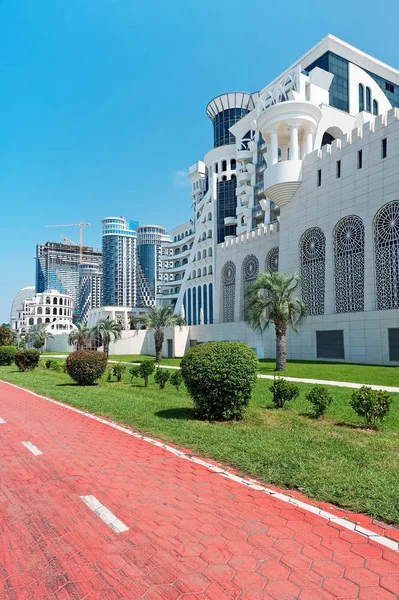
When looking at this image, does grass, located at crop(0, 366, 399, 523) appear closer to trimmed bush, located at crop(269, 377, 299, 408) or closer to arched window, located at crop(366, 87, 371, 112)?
trimmed bush, located at crop(269, 377, 299, 408)

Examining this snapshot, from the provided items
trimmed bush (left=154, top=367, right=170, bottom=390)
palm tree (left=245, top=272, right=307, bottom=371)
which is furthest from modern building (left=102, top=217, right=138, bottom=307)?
trimmed bush (left=154, top=367, right=170, bottom=390)

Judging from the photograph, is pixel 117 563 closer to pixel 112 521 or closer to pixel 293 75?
pixel 112 521

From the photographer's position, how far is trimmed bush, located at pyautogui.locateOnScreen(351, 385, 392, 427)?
28.1ft

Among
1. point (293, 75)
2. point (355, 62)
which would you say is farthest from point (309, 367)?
point (355, 62)

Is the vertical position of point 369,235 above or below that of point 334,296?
above

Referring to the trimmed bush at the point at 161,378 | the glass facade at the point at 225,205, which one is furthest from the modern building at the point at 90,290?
the trimmed bush at the point at 161,378

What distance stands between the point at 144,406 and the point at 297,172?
2607 centimetres

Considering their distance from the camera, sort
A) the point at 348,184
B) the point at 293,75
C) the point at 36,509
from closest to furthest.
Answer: the point at 36,509, the point at 348,184, the point at 293,75

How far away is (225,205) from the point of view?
2175 inches

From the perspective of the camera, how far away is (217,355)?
9.16 m

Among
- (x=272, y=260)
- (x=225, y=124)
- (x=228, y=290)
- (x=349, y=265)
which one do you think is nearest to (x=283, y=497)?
(x=349, y=265)

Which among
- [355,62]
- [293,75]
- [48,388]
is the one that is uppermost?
[355,62]

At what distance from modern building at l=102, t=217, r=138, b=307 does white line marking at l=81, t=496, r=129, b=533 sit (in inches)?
5558

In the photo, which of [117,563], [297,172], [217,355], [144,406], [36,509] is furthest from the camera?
[297,172]
